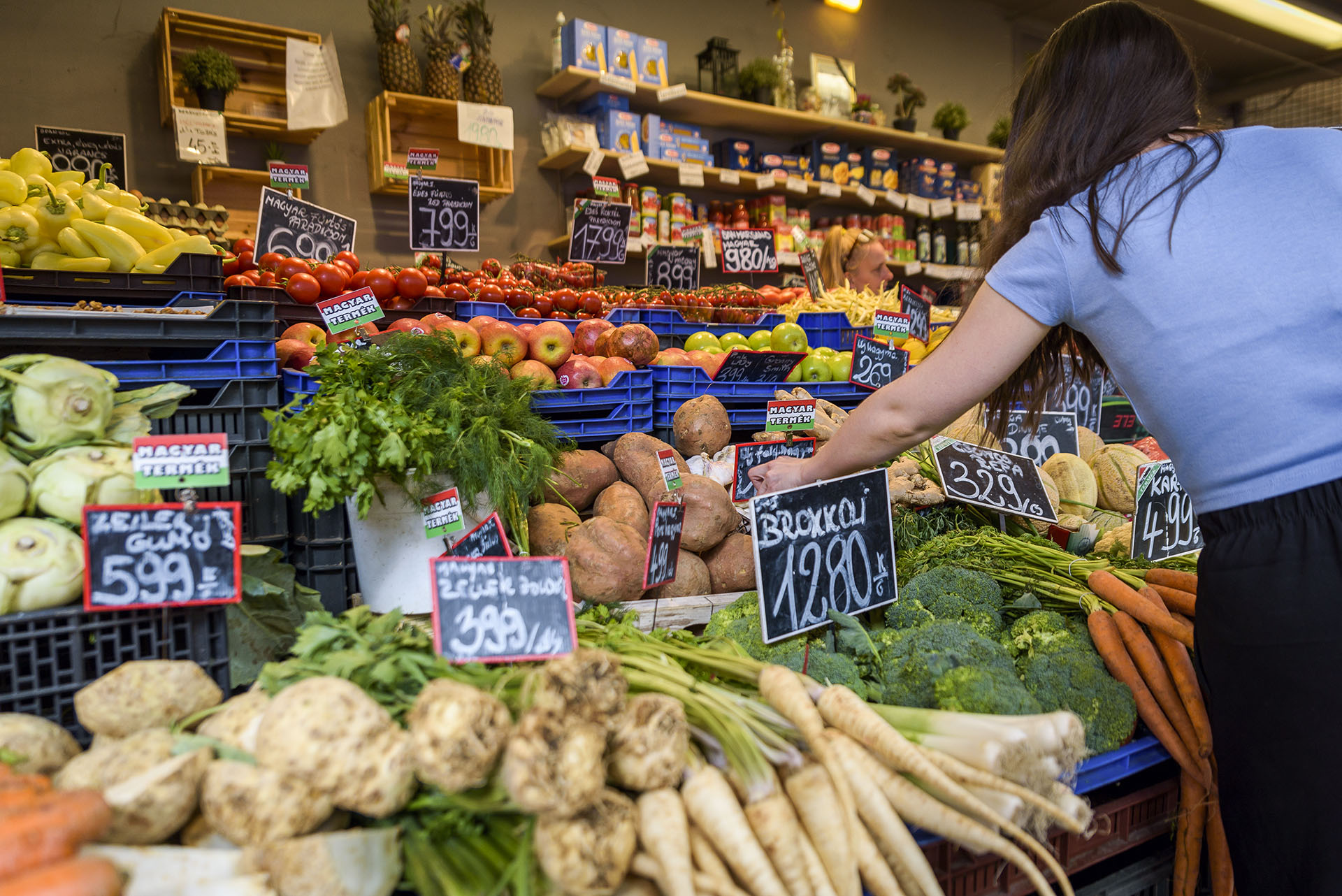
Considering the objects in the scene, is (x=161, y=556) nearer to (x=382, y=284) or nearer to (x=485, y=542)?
(x=485, y=542)

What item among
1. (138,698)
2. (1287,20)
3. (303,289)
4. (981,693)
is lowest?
(981,693)

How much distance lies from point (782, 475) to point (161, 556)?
1.16 metres

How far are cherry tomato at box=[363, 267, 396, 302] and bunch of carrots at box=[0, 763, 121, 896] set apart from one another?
214 centimetres

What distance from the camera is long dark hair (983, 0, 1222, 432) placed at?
1.44 meters

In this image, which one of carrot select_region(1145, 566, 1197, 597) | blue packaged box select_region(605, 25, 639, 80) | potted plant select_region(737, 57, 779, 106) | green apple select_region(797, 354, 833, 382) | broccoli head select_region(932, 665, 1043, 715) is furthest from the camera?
potted plant select_region(737, 57, 779, 106)

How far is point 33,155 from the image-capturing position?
8.15 feet

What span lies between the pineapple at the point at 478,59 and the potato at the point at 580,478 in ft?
12.8

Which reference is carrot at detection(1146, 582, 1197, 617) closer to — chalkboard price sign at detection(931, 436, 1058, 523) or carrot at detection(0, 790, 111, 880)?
chalkboard price sign at detection(931, 436, 1058, 523)

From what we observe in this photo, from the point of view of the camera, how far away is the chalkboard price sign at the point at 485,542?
5.02 ft

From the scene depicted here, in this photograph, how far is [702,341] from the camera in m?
3.20

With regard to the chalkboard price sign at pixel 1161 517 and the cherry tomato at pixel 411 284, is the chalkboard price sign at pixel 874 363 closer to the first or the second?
the chalkboard price sign at pixel 1161 517

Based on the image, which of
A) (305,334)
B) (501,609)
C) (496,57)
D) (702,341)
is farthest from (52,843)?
(496,57)

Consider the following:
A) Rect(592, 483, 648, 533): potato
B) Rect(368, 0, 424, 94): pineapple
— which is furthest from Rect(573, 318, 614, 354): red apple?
Rect(368, 0, 424, 94): pineapple

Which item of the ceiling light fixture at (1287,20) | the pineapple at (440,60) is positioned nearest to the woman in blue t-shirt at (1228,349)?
the pineapple at (440,60)
